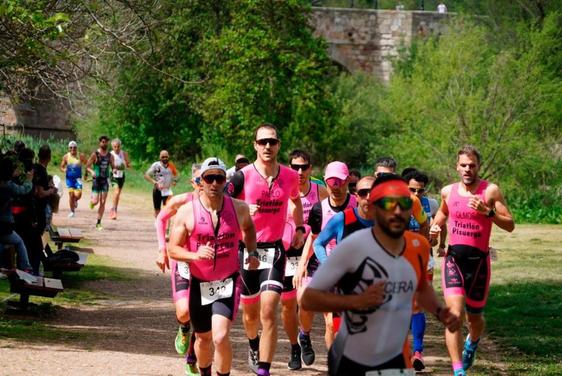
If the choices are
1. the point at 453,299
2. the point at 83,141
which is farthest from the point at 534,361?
the point at 83,141

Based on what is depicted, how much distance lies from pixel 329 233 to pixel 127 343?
4178 millimetres

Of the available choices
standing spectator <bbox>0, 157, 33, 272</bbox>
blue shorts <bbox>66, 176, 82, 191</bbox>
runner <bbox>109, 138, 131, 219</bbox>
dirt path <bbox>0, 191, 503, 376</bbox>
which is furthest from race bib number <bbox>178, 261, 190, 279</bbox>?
blue shorts <bbox>66, 176, 82, 191</bbox>

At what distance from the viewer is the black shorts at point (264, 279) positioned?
37.8ft

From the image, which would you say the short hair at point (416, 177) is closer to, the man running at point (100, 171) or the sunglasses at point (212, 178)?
the sunglasses at point (212, 178)

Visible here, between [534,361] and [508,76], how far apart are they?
2692cm

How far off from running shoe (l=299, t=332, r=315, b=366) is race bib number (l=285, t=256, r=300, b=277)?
60 cm

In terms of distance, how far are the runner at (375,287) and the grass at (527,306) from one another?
555 centimetres

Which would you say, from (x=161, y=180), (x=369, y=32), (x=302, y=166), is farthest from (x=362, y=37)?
(x=302, y=166)

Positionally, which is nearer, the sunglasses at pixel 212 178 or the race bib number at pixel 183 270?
the sunglasses at pixel 212 178

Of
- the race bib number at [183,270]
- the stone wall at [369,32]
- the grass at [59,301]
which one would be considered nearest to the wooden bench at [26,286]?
the grass at [59,301]

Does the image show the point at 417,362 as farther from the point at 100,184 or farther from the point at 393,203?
the point at 100,184

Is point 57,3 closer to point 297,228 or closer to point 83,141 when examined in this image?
point 297,228

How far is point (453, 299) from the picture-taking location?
1138cm

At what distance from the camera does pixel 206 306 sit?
32.5ft
